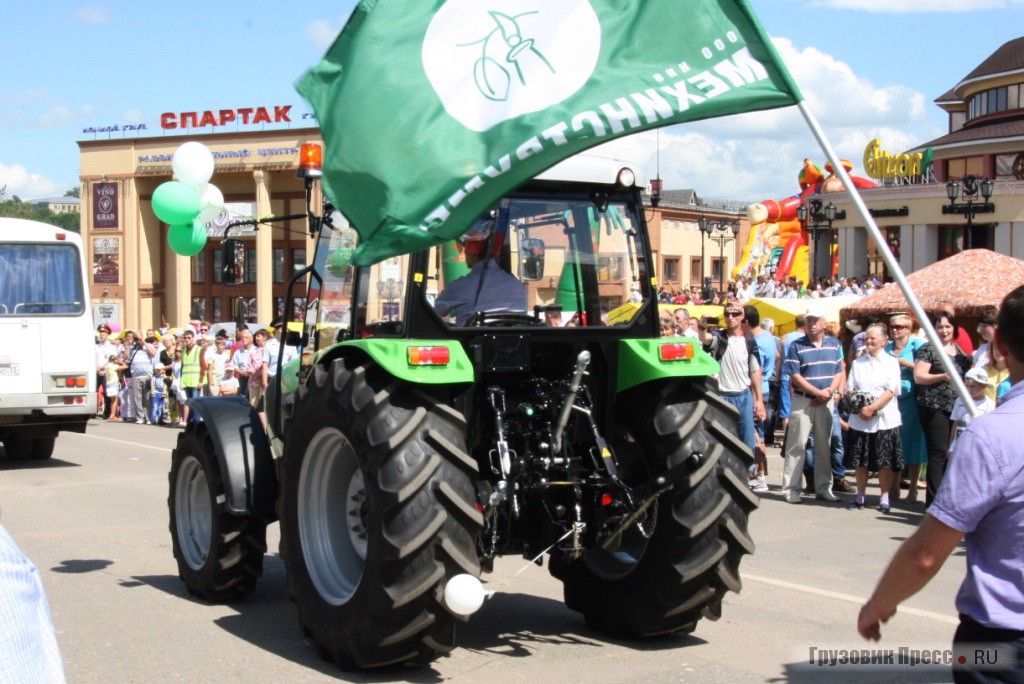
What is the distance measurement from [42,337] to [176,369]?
21.2ft

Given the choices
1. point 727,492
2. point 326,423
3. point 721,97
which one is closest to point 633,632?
point 727,492

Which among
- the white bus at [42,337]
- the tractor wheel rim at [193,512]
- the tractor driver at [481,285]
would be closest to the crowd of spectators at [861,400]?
the tractor driver at [481,285]

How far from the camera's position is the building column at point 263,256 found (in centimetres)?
5772

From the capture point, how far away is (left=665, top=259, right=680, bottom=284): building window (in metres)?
67.9

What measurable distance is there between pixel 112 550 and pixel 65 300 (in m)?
6.98

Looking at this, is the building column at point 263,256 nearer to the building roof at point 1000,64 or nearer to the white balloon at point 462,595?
the building roof at point 1000,64

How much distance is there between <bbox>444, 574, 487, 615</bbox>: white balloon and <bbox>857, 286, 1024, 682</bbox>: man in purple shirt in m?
2.38

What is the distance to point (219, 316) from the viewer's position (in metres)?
64.6

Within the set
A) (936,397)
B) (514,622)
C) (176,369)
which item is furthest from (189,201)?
(176,369)

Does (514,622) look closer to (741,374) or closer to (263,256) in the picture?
(741,374)

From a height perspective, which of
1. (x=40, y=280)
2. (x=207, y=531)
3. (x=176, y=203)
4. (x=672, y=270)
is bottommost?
(x=207, y=531)

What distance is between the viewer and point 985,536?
3154 millimetres

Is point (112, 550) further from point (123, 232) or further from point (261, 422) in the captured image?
point (123, 232)

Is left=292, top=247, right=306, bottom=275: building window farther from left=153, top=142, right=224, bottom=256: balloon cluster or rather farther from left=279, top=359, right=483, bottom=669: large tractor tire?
left=279, top=359, right=483, bottom=669: large tractor tire
